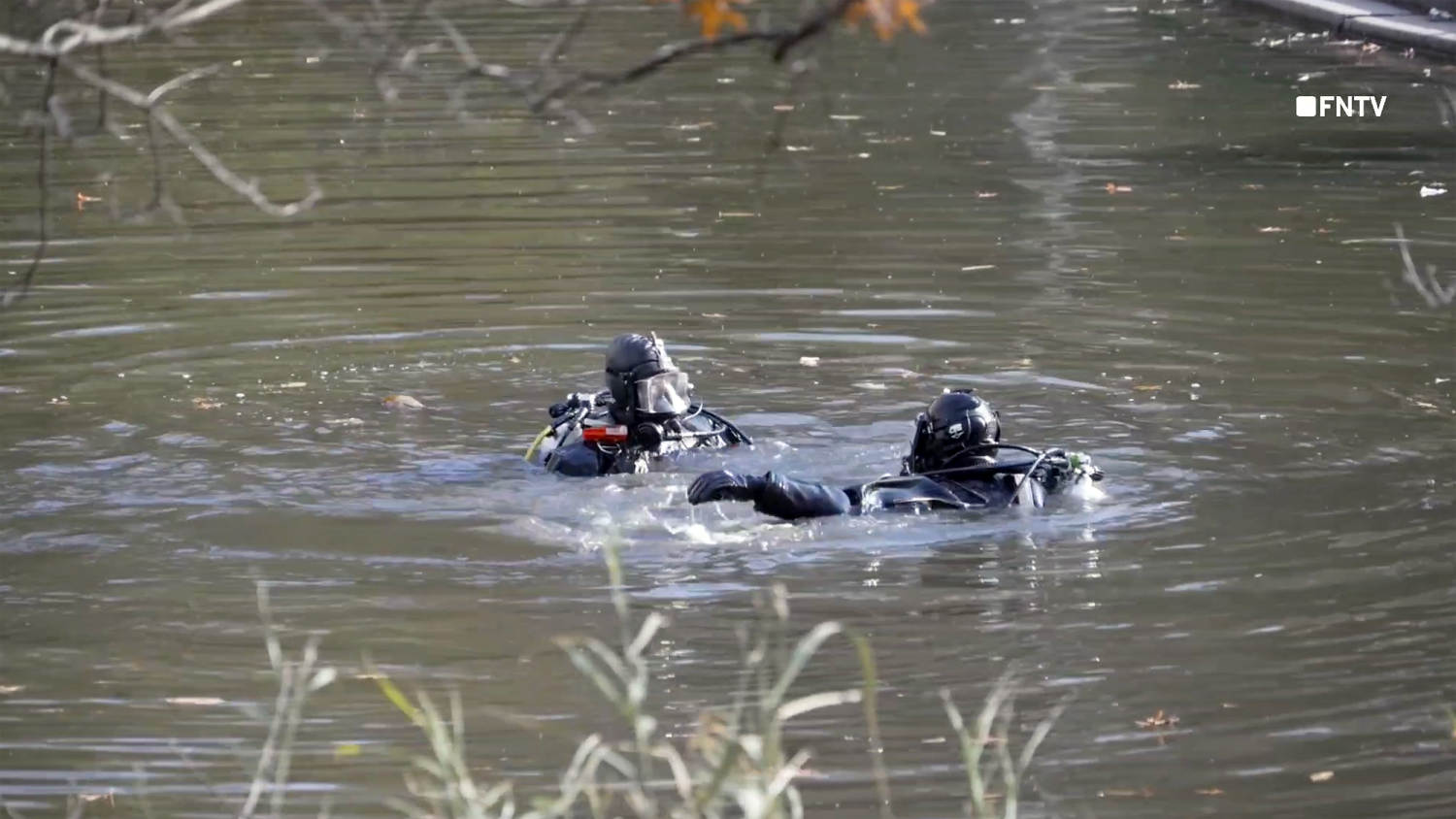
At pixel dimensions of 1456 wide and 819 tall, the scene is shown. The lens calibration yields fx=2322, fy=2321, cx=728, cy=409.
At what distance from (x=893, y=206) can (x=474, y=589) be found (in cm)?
918

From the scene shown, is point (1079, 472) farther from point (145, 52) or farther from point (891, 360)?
point (145, 52)

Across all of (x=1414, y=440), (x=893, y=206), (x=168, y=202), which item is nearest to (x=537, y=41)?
(x=893, y=206)

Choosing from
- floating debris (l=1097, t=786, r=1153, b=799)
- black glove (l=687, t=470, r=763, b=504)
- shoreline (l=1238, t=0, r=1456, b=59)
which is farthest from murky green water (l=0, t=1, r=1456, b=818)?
shoreline (l=1238, t=0, r=1456, b=59)

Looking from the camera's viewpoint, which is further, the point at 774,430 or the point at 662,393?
the point at 774,430

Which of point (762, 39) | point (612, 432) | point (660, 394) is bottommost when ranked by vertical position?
point (612, 432)

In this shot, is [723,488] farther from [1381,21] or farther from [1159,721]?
[1381,21]

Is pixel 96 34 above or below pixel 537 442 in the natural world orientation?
above

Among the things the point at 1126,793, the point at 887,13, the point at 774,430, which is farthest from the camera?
the point at 774,430

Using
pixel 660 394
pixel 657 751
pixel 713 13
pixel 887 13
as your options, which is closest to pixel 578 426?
pixel 660 394

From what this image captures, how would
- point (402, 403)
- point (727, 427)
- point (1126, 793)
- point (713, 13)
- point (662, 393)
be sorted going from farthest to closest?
point (402, 403) < point (727, 427) < point (662, 393) < point (1126, 793) < point (713, 13)

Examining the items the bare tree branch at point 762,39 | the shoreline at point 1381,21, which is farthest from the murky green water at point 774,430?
the shoreline at point 1381,21

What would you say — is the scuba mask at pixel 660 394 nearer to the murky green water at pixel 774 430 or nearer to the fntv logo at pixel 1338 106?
the murky green water at pixel 774 430

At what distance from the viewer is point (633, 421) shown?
35.9ft

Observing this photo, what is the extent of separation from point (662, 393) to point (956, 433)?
1.50 meters
